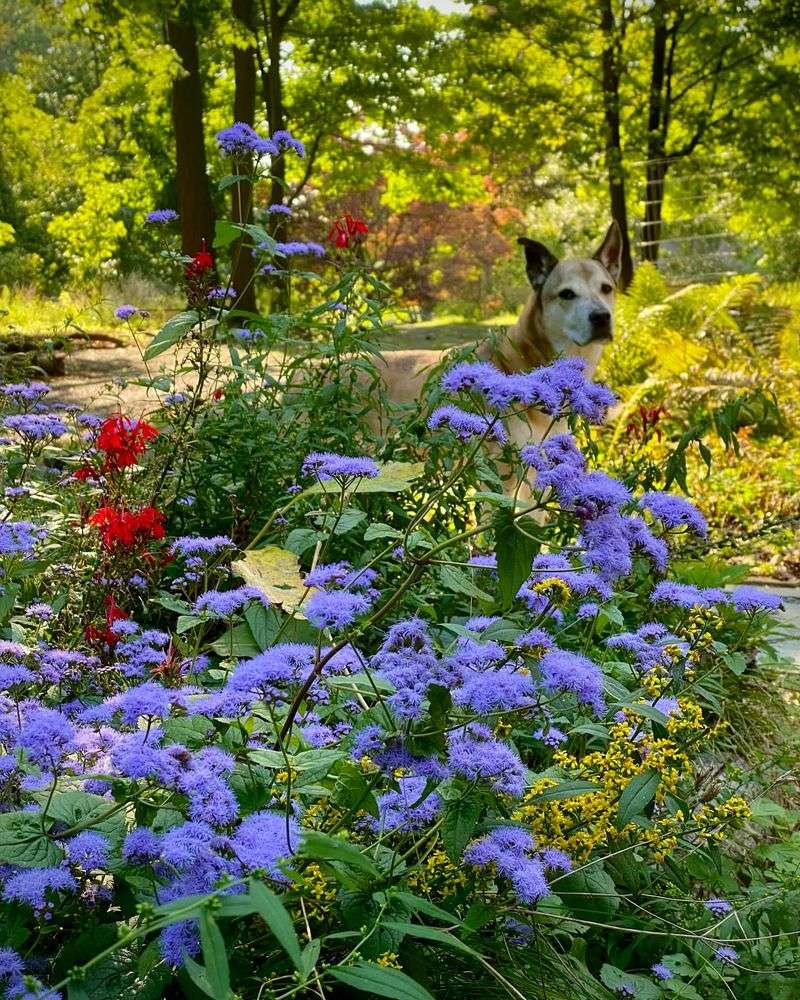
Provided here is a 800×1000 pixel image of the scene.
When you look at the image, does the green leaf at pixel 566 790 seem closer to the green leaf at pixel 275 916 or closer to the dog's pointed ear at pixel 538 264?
the green leaf at pixel 275 916

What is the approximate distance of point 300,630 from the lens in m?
2.37

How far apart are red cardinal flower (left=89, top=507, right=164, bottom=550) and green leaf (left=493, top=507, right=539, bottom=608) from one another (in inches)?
47.0

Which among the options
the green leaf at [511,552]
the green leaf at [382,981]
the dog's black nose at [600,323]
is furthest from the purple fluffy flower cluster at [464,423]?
the dog's black nose at [600,323]

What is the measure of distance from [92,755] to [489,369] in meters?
0.93

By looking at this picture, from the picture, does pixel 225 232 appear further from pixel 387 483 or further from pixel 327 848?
pixel 327 848

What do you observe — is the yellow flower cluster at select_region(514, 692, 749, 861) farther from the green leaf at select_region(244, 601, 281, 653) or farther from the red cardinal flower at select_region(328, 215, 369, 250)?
the red cardinal flower at select_region(328, 215, 369, 250)

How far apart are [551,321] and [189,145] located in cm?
931

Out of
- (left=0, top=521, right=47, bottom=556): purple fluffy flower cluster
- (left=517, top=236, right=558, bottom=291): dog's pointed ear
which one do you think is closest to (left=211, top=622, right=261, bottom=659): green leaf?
(left=0, top=521, right=47, bottom=556): purple fluffy flower cluster

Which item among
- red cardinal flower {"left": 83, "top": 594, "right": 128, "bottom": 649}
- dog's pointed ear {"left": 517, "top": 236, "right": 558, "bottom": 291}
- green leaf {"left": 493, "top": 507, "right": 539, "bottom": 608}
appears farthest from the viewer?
dog's pointed ear {"left": 517, "top": 236, "right": 558, "bottom": 291}

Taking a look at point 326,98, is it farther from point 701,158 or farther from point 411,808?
point 411,808

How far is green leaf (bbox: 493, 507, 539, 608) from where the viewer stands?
60.4 inches

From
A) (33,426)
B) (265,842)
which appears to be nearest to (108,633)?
(33,426)

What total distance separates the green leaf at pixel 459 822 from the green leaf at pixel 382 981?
24cm

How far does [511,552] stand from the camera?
5.06ft
